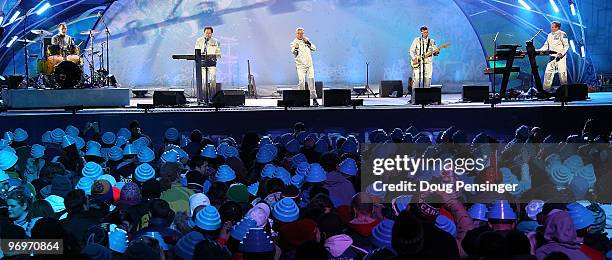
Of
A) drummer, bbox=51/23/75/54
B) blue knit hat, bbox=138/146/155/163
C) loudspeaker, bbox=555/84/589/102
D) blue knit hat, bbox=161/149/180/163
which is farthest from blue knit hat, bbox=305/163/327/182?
drummer, bbox=51/23/75/54

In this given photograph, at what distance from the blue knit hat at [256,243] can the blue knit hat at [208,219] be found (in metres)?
0.46

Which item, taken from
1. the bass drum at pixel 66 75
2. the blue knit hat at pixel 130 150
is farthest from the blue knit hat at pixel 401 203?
the bass drum at pixel 66 75

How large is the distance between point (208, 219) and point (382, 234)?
101 centimetres

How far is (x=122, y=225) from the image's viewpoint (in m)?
4.03

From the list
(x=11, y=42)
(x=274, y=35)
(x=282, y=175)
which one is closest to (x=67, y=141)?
(x=282, y=175)

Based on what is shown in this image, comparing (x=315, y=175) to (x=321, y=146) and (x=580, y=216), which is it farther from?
(x=580, y=216)

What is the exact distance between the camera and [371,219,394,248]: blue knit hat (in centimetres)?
381

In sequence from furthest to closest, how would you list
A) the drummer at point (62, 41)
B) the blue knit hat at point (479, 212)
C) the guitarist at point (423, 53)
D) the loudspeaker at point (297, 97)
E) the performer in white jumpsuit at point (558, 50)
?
the performer in white jumpsuit at point (558, 50) → the guitarist at point (423, 53) → the drummer at point (62, 41) → the loudspeaker at point (297, 97) → the blue knit hat at point (479, 212)

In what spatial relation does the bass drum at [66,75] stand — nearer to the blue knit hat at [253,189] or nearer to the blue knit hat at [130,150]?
the blue knit hat at [130,150]

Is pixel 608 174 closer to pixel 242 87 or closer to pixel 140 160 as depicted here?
pixel 140 160

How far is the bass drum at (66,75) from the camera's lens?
38.8 ft

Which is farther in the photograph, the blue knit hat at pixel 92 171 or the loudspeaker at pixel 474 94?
the loudspeaker at pixel 474 94

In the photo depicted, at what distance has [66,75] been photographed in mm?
11875

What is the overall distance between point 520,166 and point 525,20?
13.0 meters
